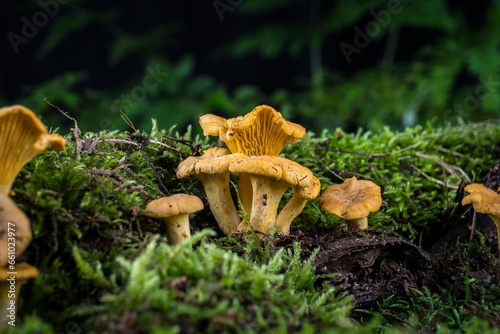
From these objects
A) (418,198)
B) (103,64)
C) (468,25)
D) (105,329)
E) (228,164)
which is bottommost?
(418,198)

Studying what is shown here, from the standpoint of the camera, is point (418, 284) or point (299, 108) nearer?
point (418, 284)

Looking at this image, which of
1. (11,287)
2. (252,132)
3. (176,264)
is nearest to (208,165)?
(252,132)

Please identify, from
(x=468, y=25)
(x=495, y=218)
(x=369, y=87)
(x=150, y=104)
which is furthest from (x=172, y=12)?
(x=495, y=218)

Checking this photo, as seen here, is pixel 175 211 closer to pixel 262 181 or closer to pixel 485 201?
pixel 262 181

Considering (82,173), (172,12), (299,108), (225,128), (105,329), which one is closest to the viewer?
(105,329)

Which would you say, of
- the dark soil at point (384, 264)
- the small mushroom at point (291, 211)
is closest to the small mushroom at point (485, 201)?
the dark soil at point (384, 264)

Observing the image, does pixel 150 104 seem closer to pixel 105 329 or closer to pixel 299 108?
pixel 299 108

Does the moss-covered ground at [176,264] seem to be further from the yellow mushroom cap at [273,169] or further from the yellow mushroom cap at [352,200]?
the yellow mushroom cap at [273,169]
